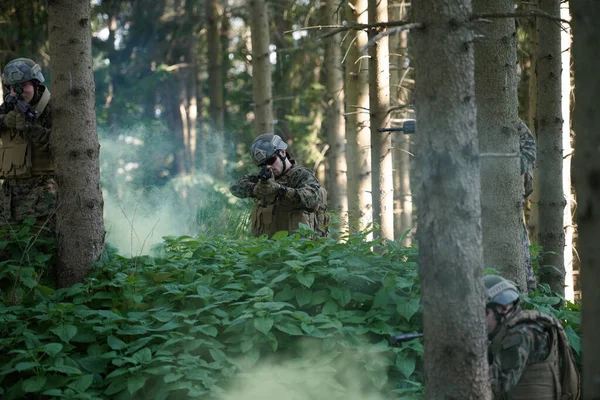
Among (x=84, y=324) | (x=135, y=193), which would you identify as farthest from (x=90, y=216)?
(x=135, y=193)

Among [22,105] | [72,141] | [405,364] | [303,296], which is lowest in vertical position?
[405,364]

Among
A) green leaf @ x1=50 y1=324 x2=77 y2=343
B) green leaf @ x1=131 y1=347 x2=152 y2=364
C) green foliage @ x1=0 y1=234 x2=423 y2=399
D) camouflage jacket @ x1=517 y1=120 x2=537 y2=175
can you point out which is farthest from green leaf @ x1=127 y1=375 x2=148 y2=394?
camouflage jacket @ x1=517 y1=120 x2=537 y2=175

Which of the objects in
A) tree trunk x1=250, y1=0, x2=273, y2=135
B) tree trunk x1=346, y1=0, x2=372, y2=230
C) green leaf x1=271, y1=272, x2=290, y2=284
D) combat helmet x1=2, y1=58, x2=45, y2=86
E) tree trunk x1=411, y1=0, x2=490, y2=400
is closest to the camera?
tree trunk x1=411, y1=0, x2=490, y2=400

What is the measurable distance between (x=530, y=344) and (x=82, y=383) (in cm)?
281

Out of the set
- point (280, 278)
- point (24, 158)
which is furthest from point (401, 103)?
point (280, 278)

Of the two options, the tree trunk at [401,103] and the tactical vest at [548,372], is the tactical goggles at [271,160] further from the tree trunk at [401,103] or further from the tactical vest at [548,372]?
the tree trunk at [401,103]

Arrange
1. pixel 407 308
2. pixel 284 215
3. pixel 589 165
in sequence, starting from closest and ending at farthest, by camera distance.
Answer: pixel 589 165
pixel 407 308
pixel 284 215

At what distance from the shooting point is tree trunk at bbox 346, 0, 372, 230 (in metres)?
12.3

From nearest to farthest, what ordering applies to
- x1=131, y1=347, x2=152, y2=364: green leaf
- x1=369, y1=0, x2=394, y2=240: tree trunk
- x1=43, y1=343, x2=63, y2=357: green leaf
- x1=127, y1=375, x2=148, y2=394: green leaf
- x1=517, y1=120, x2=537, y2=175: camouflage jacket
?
x1=127, y1=375, x2=148, y2=394: green leaf < x1=43, y1=343, x2=63, y2=357: green leaf < x1=131, y1=347, x2=152, y2=364: green leaf < x1=517, y1=120, x2=537, y2=175: camouflage jacket < x1=369, y1=0, x2=394, y2=240: tree trunk

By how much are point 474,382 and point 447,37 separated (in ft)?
6.11

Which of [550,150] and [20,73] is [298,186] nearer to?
[550,150]

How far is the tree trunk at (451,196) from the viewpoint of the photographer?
14.0 feet

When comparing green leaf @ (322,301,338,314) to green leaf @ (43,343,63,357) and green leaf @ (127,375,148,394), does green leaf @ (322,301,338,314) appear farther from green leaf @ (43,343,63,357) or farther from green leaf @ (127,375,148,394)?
green leaf @ (43,343,63,357)

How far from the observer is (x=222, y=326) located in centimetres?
573
